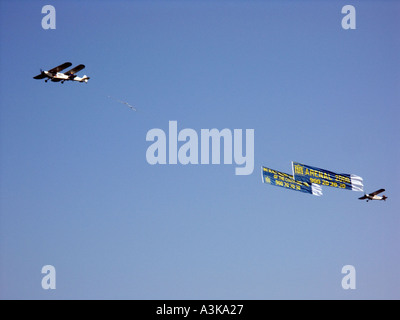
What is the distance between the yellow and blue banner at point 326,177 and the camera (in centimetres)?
13825

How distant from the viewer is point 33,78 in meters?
128

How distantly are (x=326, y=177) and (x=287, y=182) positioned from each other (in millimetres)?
7543

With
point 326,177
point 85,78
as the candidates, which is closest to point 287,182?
point 326,177

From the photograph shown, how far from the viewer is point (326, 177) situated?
141250 millimetres

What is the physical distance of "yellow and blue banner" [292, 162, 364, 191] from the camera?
13825 centimetres

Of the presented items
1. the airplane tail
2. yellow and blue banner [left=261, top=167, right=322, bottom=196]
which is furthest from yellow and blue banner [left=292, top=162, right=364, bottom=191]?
the airplane tail

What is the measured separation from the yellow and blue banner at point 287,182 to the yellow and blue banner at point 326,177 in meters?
0.84

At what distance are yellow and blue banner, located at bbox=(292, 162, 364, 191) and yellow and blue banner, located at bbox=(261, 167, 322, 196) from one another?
841 mm

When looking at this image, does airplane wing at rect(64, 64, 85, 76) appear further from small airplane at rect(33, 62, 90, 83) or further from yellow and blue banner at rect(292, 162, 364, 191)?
yellow and blue banner at rect(292, 162, 364, 191)

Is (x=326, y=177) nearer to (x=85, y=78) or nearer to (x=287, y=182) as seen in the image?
(x=287, y=182)

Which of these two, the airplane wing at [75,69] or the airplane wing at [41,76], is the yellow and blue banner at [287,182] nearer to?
the airplane wing at [75,69]
